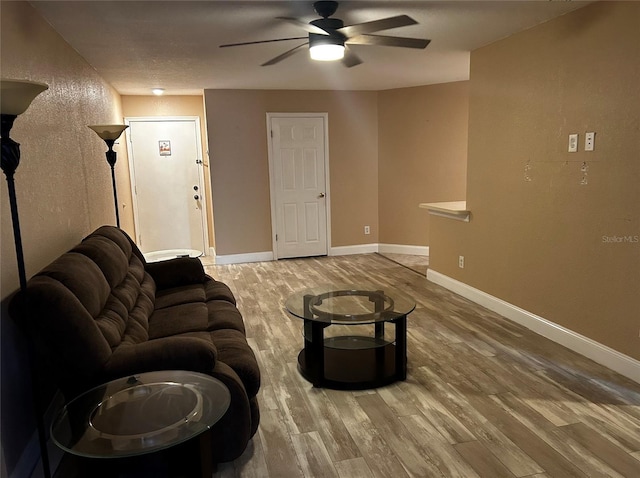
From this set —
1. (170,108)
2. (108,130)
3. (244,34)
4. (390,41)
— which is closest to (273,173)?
(170,108)

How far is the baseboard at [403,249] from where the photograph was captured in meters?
6.74

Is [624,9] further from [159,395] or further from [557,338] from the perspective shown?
[159,395]

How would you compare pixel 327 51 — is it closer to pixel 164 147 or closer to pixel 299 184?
pixel 299 184

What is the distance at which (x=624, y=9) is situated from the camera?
282cm

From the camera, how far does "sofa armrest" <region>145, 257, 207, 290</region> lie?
3.62 meters

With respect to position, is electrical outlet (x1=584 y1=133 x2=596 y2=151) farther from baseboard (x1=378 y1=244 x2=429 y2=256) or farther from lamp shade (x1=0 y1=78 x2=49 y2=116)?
baseboard (x1=378 y1=244 x2=429 y2=256)

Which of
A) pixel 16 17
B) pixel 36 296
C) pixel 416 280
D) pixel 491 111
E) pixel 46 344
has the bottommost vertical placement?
pixel 416 280

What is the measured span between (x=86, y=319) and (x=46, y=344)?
0.17m

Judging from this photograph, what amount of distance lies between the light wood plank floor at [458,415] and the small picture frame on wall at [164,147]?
3.74 m

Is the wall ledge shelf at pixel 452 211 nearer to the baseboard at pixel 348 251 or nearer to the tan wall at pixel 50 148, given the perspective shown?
the baseboard at pixel 348 251

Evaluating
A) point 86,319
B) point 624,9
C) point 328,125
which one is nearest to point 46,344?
point 86,319

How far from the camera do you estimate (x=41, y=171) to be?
2564mm

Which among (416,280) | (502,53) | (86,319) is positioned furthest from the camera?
(416,280)

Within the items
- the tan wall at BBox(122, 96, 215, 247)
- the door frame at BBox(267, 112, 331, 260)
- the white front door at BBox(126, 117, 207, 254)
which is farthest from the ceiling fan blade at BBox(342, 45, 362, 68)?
the white front door at BBox(126, 117, 207, 254)
